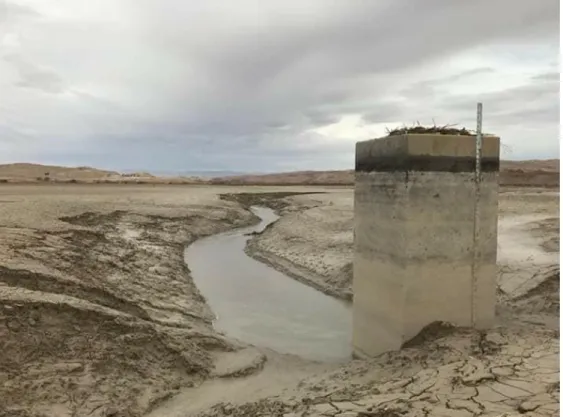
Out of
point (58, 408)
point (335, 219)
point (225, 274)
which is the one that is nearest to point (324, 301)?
point (225, 274)

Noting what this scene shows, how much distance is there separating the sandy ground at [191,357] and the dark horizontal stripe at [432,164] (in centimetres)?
239

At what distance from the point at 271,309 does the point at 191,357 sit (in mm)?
4485

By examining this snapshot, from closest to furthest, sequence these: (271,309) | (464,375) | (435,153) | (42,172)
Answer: (464,375), (435,153), (271,309), (42,172)

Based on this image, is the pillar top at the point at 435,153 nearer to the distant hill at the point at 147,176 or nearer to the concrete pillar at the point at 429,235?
the concrete pillar at the point at 429,235

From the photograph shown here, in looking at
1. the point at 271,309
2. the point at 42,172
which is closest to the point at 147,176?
the point at 42,172

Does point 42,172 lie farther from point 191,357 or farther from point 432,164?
point 432,164

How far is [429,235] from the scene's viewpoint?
302 inches

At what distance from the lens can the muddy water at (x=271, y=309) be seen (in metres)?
10.3

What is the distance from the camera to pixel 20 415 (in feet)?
20.3

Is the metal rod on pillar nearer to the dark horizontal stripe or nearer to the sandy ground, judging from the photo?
the dark horizontal stripe

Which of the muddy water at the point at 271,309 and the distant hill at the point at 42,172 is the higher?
the distant hill at the point at 42,172

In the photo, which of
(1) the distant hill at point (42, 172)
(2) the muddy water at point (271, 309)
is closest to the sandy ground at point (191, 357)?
(2) the muddy water at point (271, 309)

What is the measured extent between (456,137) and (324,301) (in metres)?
6.93

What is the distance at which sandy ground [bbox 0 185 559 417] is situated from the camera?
5.68 meters
